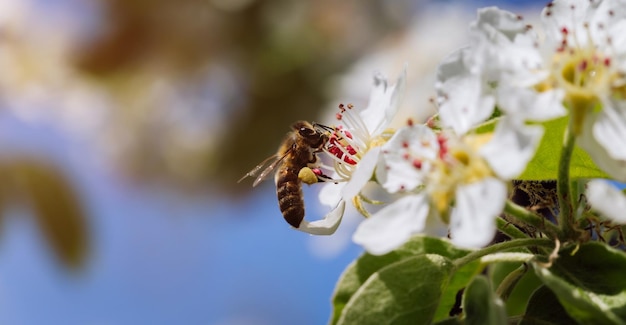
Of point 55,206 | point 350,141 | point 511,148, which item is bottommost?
point 511,148

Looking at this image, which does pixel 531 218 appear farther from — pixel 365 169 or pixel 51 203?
pixel 51 203

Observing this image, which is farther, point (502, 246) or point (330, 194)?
point (330, 194)

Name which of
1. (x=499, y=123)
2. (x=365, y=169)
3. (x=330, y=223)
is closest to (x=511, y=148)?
(x=499, y=123)

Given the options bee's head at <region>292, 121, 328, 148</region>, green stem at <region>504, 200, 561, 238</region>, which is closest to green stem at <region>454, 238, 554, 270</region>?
green stem at <region>504, 200, 561, 238</region>

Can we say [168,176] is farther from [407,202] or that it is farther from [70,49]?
[407,202]

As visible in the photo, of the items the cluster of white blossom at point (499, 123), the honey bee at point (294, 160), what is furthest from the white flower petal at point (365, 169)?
the honey bee at point (294, 160)

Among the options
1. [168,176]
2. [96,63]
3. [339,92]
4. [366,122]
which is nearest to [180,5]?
[96,63]

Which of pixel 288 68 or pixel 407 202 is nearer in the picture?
pixel 407 202
